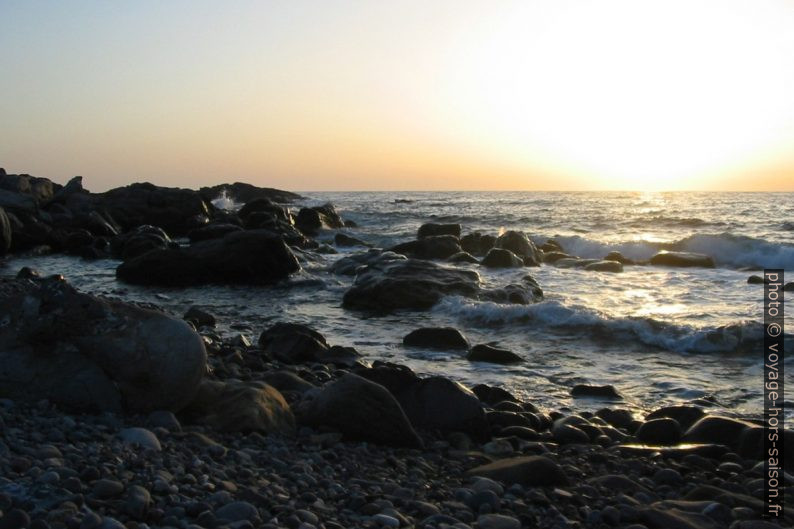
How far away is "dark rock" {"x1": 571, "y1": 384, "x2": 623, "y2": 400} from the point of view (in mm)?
7668

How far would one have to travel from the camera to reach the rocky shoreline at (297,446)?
3512 millimetres

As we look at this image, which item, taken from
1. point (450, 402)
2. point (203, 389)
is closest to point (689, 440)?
point (450, 402)

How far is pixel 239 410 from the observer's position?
5.38m

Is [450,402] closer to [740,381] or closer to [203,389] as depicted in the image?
[203,389]

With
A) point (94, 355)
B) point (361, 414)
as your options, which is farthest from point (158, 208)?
point (361, 414)

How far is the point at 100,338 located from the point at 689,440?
4.66 metres

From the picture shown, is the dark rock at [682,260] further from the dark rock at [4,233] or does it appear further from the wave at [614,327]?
the dark rock at [4,233]

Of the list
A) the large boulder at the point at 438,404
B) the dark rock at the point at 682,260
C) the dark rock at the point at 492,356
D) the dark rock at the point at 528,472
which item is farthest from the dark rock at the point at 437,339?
the dark rock at the point at 682,260

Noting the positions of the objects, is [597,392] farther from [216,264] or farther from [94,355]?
[216,264]

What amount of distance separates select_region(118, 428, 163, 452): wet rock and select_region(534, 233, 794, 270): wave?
1893 cm

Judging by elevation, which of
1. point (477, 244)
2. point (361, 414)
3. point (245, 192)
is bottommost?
point (361, 414)

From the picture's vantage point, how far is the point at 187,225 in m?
29.8

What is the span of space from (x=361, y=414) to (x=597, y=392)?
10.4ft

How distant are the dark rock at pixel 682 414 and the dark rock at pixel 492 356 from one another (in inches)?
97.5
